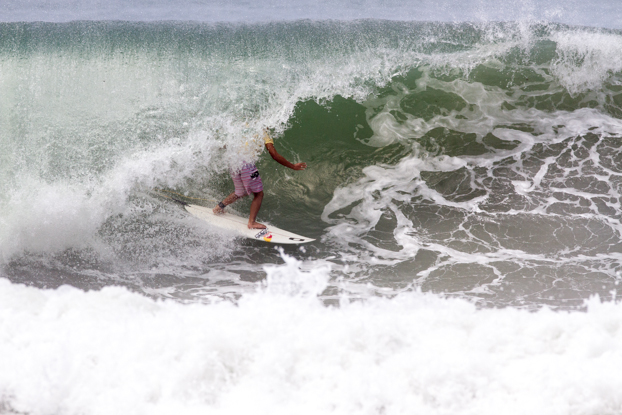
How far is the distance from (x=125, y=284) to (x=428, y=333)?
326cm

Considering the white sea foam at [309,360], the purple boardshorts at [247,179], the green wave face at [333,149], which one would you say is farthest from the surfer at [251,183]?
the white sea foam at [309,360]

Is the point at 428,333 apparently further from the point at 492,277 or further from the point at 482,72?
the point at 482,72

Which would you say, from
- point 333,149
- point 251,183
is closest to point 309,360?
point 251,183

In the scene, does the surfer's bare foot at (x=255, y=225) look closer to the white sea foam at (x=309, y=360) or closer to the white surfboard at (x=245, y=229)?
the white surfboard at (x=245, y=229)

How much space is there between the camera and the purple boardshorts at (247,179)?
18.9 ft

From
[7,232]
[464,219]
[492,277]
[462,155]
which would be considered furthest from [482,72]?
[7,232]

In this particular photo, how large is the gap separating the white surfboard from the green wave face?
16cm

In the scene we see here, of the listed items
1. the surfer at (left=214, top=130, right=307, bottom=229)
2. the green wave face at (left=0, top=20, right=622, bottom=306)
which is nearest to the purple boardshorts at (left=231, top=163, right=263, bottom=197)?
the surfer at (left=214, top=130, right=307, bottom=229)

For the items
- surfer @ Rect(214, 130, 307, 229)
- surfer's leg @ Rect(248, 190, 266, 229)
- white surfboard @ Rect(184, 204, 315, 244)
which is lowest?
white surfboard @ Rect(184, 204, 315, 244)

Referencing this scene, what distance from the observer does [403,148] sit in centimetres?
745

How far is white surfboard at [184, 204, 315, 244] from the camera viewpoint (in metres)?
5.82

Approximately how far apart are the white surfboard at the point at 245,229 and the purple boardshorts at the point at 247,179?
15.6 inches

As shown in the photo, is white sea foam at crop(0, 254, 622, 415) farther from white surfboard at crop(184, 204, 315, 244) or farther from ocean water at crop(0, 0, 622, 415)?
white surfboard at crop(184, 204, 315, 244)

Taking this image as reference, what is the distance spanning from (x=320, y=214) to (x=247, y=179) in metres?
1.23
